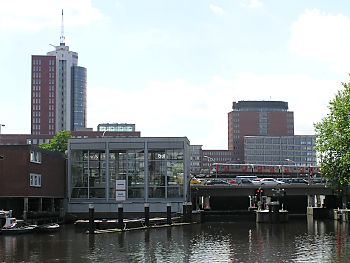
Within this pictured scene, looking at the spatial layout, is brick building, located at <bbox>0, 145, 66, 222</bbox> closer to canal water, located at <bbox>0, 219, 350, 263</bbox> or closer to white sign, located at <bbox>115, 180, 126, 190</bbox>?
white sign, located at <bbox>115, 180, 126, 190</bbox>

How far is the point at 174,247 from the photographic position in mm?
51375

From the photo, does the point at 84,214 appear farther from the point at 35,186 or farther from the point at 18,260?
the point at 18,260

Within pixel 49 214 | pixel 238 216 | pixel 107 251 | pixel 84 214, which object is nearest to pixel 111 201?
pixel 84 214

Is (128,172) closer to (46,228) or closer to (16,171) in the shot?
(16,171)

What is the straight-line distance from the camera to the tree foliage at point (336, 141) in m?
83.6

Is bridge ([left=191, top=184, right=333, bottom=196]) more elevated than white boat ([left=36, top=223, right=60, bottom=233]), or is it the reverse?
bridge ([left=191, top=184, right=333, bottom=196])

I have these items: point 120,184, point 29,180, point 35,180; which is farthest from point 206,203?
point 29,180

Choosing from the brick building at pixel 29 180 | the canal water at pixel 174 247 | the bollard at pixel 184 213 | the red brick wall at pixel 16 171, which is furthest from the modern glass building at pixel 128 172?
the canal water at pixel 174 247

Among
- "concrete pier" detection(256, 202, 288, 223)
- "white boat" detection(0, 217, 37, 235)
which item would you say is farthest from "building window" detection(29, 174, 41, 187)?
"concrete pier" detection(256, 202, 288, 223)

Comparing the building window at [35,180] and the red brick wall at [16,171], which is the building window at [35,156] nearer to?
the red brick wall at [16,171]

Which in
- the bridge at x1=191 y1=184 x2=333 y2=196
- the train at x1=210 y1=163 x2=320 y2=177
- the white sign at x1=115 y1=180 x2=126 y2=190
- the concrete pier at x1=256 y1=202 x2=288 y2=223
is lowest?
the concrete pier at x1=256 y1=202 x2=288 y2=223

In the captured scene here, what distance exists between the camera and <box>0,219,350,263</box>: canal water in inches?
1693

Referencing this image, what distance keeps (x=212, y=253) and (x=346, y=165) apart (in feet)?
141

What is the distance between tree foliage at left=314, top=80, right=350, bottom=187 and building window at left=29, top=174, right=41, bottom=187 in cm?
4120
